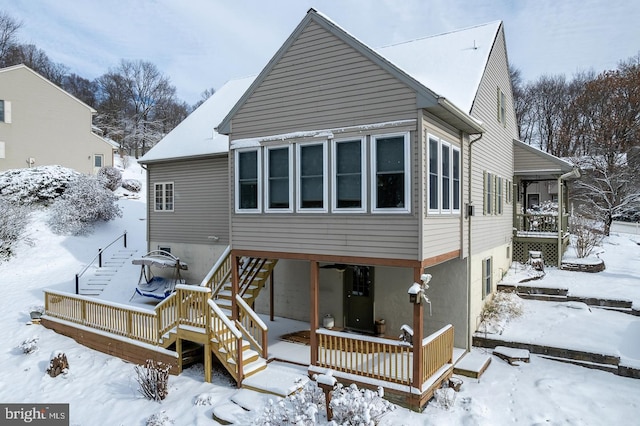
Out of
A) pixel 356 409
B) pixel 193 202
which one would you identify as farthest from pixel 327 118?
pixel 193 202

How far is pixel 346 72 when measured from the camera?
8.55 meters

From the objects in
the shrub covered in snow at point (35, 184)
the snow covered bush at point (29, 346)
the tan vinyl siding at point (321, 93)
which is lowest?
the snow covered bush at point (29, 346)

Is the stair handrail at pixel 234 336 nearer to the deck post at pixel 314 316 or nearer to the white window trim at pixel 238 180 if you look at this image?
the deck post at pixel 314 316

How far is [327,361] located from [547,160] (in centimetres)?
1237

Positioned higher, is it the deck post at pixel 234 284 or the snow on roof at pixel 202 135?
the snow on roof at pixel 202 135

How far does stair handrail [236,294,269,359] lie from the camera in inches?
376

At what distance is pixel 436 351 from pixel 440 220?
278cm

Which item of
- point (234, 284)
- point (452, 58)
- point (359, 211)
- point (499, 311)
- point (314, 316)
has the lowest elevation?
point (499, 311)

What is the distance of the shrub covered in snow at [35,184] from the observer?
2189 centimetres

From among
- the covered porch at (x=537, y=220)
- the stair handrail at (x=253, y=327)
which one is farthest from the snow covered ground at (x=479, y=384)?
the covered porch at (x=537, y=220)

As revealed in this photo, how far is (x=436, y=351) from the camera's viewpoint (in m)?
8.40

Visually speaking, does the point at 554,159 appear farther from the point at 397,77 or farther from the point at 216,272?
the point at 216,272

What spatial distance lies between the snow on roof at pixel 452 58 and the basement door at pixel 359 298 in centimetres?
536

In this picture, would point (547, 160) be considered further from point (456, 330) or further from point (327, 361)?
point (327, 361)
